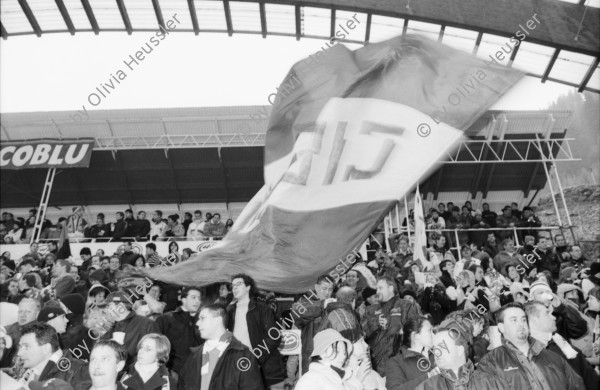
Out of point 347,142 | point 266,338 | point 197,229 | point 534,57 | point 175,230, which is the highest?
point 534,57

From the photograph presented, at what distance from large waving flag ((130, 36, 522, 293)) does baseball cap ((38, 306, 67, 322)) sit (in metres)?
2.36

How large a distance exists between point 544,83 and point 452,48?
15468 millimetres

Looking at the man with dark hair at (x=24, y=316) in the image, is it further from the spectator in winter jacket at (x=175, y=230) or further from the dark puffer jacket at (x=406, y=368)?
the spectator in winter jacket at (x=175, y=230)

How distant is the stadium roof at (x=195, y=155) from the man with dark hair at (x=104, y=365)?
1291cm

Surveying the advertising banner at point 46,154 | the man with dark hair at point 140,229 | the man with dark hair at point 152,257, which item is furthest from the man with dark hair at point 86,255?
the advertising banner at point 46,154

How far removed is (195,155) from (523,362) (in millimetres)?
16366

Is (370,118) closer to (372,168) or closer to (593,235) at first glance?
(372,168)

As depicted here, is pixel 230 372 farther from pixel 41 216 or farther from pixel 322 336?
pixel 41 216

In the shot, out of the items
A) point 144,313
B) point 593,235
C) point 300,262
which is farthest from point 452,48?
point 593,235

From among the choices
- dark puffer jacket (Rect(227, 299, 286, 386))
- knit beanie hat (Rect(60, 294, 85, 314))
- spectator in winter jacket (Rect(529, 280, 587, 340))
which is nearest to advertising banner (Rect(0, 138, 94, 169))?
knit beanie hat (Rect(60, 294, 85, 314))

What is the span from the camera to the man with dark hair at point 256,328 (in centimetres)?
568

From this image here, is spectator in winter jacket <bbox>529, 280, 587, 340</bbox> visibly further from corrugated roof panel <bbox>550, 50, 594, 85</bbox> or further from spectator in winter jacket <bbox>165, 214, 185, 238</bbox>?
corrugated roof panel <bbox>550, 50, 594, 85</bbox>

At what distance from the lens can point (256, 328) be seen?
5781 mm

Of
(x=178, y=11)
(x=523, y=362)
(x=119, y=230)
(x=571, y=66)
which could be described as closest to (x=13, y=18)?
(x=178, y=11)
